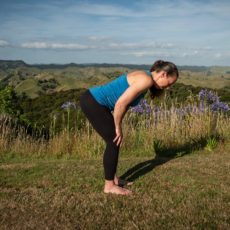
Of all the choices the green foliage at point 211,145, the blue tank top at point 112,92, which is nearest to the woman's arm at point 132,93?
the blue tank top at point 112,92

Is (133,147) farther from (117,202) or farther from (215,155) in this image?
(117,202)

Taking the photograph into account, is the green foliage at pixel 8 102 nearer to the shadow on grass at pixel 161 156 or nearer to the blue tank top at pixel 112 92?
the shadow on grass at pixel 161 156

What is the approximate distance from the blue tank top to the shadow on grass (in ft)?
4.96

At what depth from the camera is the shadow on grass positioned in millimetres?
6574

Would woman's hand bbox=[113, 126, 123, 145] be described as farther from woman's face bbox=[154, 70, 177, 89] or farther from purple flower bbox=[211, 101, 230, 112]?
purple flower bbox=[211, 101, 230, 112]

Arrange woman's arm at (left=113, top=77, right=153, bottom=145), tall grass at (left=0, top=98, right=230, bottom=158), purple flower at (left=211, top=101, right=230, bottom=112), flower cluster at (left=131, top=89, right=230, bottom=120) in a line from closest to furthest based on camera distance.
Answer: woman's arm at (left=113, top=77, right=153, bottom=145) → tall grass at (left=0, top=98, right=230, bottom=158) → flower cluster at (left=131, top=89, right=230, bottom=120) → purple flower at (left=211, top=101, right=230, bottom=112)

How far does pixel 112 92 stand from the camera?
17.2 feet

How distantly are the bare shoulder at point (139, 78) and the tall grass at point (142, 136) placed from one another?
407 centimetres

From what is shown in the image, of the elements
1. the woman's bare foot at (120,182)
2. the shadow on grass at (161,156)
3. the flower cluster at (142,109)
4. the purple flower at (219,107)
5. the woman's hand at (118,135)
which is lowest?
the shadow on grass at (161,156)

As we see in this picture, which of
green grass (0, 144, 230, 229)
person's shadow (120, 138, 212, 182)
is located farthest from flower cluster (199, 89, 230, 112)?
green grass (0, 144, 230, 229)

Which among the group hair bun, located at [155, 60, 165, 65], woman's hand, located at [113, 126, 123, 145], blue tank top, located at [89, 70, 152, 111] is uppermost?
hair bun, located at [155, 60, 165, 65]

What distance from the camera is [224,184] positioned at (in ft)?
19.4

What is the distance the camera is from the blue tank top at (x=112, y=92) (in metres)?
5.18

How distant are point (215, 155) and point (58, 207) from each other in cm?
446
